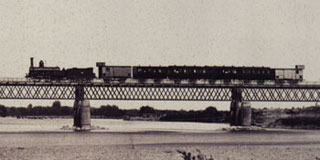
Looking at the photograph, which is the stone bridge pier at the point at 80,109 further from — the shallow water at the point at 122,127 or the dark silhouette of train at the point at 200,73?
the dark silhouette of train at the point at 200,73

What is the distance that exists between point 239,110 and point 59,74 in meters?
31.9

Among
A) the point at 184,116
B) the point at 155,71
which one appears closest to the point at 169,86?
the point at 155,71

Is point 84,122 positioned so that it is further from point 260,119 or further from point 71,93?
point 260,119

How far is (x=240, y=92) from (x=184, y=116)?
69420 millimetres

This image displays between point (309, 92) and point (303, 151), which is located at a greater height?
point (309, 92)

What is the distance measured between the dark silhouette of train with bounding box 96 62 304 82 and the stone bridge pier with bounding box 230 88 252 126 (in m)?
3.31

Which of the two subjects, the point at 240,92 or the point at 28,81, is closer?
the point at 28,81

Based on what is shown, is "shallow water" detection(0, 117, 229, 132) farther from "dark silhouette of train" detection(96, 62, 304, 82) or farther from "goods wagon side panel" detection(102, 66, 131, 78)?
"goods wagon side panel" detection(102, 66, 131, 78)

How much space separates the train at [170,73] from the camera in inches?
3469

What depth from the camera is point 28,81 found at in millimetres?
85812

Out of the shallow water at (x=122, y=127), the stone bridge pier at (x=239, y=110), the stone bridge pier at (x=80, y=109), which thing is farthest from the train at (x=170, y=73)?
the shallow water at (x=122, y=127)

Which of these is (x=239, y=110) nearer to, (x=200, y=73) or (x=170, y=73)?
(x=200, y=73)

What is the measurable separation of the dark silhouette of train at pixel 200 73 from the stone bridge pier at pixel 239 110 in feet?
10.9

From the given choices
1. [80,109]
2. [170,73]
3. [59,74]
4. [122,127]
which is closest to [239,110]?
[170,73]
